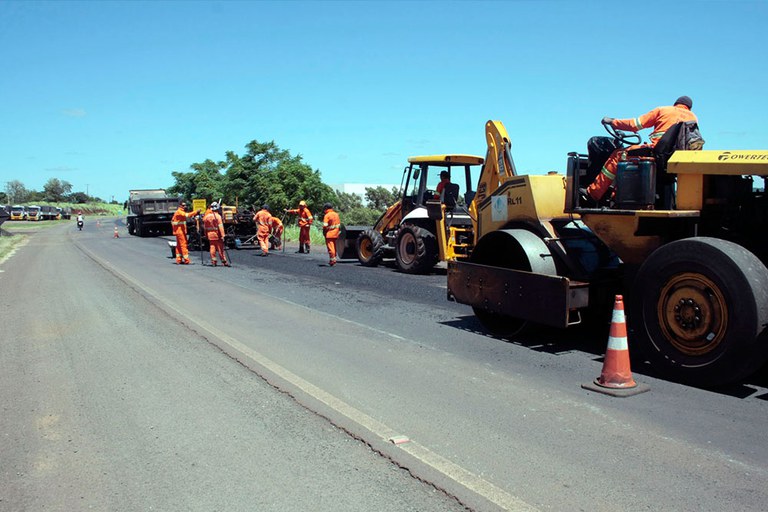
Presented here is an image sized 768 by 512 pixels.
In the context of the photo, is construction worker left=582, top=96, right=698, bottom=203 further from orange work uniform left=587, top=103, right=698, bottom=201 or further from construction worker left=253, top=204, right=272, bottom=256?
construction worker left=253, top=204, right=272, bottom=256

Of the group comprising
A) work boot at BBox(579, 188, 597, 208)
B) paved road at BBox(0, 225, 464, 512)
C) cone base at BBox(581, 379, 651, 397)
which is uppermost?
work boot at BBox(579, 188, 597, 208)

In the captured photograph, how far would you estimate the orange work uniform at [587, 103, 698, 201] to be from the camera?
6.09m

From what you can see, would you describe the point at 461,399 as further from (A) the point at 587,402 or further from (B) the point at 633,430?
(B) the point at 633,430

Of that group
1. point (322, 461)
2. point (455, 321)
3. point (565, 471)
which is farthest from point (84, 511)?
point (455, 321)

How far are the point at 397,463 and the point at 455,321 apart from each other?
15.7 feet

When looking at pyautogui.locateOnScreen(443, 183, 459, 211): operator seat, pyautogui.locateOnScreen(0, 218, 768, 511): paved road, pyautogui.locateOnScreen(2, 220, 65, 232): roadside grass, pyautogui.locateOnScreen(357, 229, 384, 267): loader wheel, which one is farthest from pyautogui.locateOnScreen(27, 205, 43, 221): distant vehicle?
pyautogui.locateOnScreen(0, 218, 768, 511): paved road

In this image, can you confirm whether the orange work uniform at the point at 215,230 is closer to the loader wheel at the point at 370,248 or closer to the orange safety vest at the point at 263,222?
the orange safety vest at the point at 263,222

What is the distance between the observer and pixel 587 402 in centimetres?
502

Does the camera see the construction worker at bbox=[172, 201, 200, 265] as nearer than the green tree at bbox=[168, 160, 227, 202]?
Yes

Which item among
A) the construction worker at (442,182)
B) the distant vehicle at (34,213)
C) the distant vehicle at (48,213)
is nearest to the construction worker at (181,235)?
the construction worker at (442,182)

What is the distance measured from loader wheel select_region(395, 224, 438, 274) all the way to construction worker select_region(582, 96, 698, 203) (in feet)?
23.8

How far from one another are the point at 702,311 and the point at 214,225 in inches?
548

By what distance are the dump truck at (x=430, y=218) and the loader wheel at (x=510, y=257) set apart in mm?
5313

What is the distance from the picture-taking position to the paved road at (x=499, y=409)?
140 inches
